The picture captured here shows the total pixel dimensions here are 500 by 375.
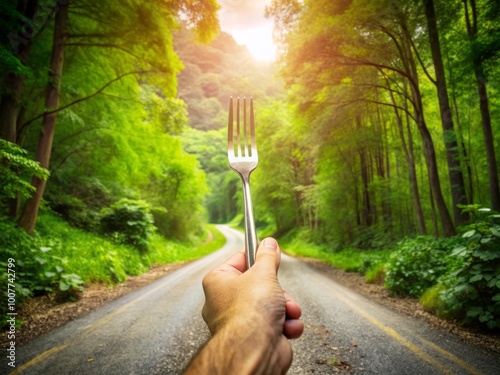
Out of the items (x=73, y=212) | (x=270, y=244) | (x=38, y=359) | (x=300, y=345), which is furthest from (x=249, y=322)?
(x=73, y=212)

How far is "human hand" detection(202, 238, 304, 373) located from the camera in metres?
0.81

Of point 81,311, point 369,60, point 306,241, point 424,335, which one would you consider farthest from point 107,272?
point 306,241

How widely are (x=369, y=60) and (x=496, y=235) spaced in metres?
5.65

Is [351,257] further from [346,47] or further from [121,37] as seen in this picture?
[121,37]

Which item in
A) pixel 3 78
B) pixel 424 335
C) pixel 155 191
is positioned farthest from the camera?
pixel 155 191

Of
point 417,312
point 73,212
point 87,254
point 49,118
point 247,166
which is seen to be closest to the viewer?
point 247,166

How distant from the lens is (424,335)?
114 inches

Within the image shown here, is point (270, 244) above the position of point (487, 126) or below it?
below

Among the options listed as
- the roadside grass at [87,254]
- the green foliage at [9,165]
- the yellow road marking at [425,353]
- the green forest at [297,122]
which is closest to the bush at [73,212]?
the green forest at [297,122]

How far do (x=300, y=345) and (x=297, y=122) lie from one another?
8941 millimetres

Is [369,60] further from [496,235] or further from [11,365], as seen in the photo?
[11,365]

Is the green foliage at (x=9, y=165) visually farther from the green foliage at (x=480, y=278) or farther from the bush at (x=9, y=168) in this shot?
the green foliage at (x=480, y=278)

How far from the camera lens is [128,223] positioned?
384 inches

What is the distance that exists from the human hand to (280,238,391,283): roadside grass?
6.42m
